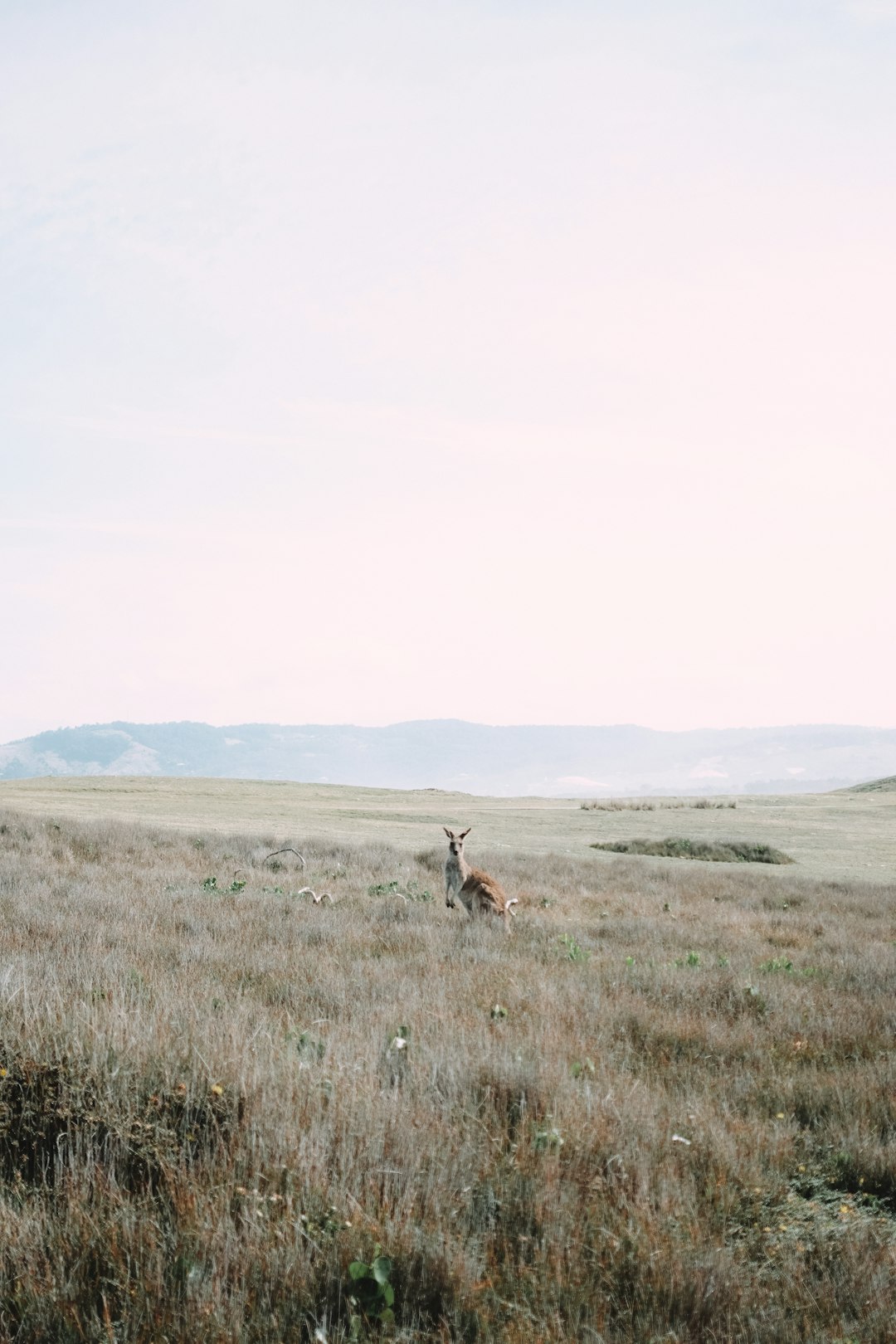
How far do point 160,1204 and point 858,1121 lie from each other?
385cm

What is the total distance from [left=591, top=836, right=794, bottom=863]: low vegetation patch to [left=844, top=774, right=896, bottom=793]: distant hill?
192ft

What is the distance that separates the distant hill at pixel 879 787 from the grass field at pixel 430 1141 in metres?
84.3

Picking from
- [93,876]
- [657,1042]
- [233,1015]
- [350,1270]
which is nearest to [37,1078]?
[233,1015]

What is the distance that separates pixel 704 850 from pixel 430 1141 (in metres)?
30.0

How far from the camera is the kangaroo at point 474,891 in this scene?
1230cm

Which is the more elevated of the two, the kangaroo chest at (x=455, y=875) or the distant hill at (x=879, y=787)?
the kangaroo chest at (x=455, y=875)

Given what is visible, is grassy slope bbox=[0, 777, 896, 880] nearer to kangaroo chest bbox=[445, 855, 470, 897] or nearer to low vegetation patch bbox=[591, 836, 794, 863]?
low vegetation patch bbox=[591, 836, 794, 863]

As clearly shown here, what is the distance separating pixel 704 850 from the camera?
32.2 metres

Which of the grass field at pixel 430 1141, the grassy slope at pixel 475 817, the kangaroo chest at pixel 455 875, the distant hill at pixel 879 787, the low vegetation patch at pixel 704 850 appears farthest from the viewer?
the distant hill at pixel 879 787

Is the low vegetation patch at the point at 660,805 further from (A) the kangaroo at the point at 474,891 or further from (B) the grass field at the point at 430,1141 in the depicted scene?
(B) the grass field at the point at 430,1141

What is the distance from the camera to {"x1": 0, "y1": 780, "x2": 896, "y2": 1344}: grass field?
10.4ft

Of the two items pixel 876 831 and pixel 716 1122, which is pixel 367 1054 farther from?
pixel 876 831

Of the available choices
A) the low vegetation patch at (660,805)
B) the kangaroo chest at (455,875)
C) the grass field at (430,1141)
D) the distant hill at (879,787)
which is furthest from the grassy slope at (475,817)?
the grass field at (430,1141)

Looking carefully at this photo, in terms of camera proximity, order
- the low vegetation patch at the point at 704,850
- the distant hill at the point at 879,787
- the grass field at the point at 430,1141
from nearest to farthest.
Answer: the grass field at the point at 430,1141 → the low vegetation patch at the point at 704,850 → the distant hill at the point at 879,787
